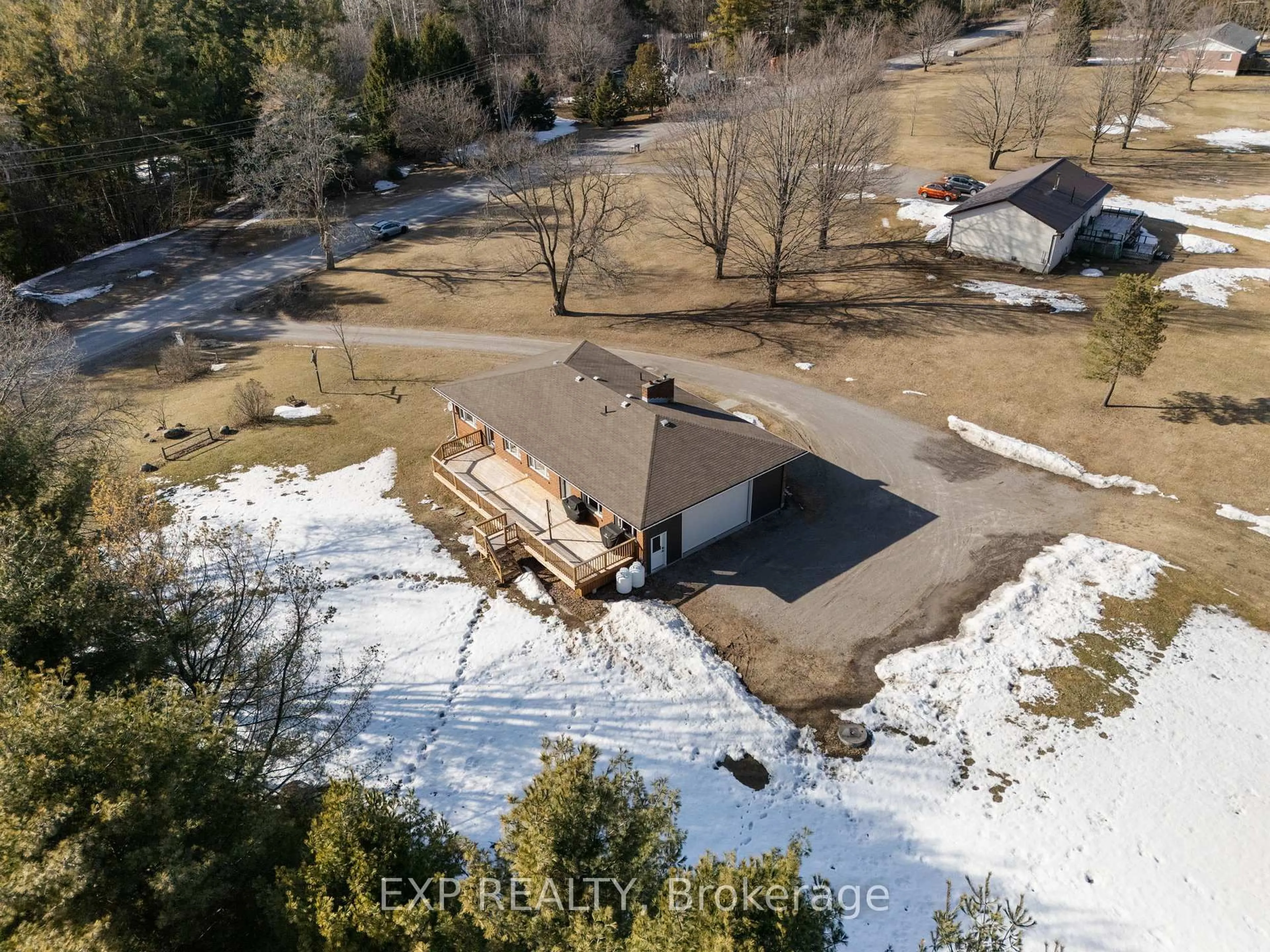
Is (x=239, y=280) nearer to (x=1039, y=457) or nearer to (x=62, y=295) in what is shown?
(x=62, y=295)

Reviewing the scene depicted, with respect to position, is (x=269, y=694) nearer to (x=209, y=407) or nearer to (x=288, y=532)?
(x=288, y=532)

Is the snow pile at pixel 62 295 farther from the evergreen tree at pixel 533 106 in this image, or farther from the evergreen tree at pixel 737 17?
the evergreen tree at pixel 737 17

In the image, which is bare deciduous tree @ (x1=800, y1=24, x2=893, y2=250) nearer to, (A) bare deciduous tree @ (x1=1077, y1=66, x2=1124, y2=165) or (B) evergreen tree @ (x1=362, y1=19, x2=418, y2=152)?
(A) bare deciduous tree @ (x1=1077, y1=66, x2=1124, y2=165)

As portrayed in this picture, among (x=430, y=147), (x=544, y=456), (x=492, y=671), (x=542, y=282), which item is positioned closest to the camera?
(x=492, y=671)

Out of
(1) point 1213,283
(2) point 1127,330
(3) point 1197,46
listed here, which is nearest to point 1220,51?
(3) point 1197,46

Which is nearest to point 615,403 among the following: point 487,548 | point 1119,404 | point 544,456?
point 544,456

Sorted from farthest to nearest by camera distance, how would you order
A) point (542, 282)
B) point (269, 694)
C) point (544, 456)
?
point (542, 282) < point (544, 456) < point (269, 694)

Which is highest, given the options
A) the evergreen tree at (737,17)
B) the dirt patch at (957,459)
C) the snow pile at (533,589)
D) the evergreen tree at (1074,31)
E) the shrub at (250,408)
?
the evergreen tree at (737,17)

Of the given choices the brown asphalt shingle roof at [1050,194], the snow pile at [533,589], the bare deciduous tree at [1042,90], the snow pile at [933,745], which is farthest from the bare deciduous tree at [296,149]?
the bare deciduous tree at [1042,90]
